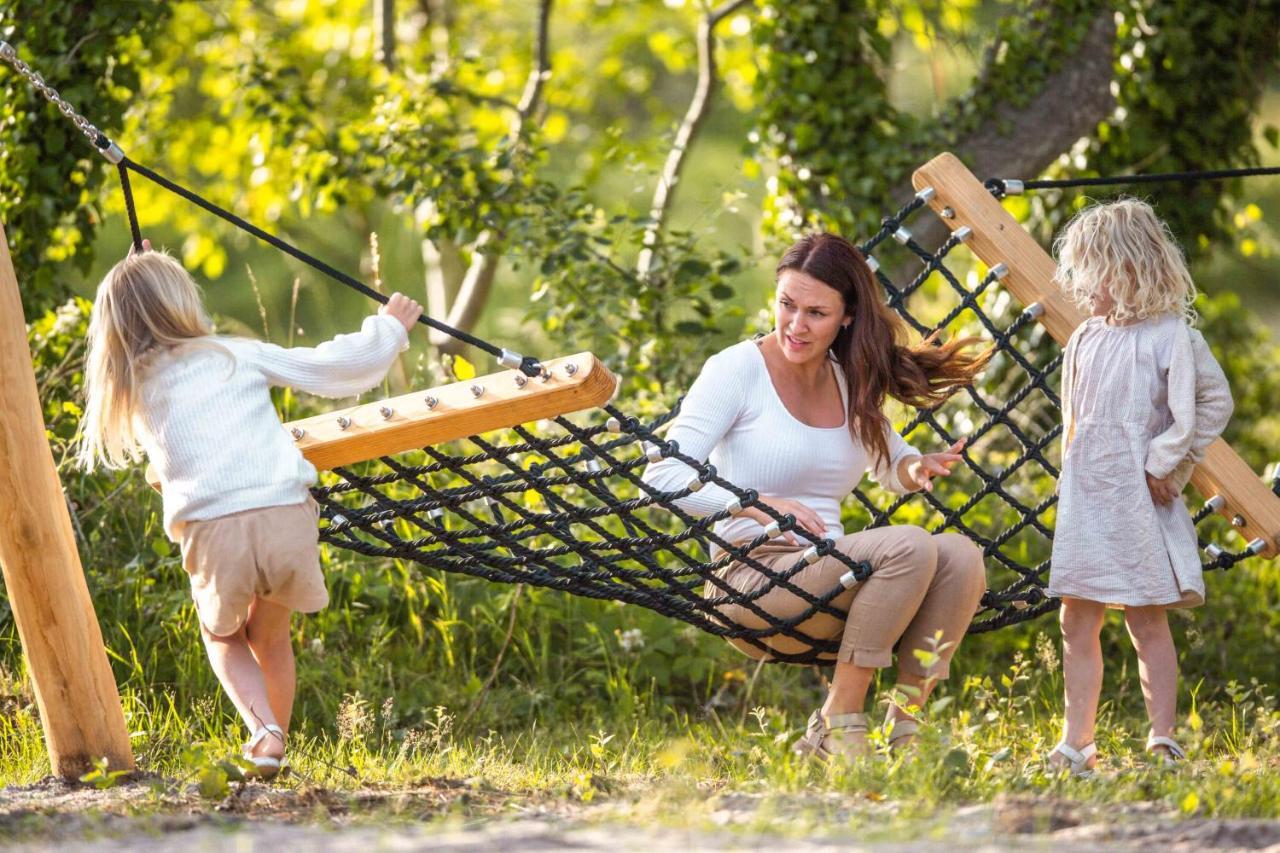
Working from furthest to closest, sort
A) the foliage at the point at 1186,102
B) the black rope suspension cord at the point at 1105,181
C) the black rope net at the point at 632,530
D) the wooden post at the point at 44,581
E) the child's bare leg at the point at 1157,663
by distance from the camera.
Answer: the foliage at the point at 1186,102 < the black rope suspension cord at the point at 1105,181 < the child's bare leg at the point at 1157,663 < the black rope net at the point at 632,530 < the wooden post at the point at 44,581

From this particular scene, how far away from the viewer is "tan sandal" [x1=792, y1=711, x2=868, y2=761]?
2551 mm

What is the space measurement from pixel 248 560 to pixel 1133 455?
153 cm

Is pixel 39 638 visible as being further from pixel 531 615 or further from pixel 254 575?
pixel 531 615

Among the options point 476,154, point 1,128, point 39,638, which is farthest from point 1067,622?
point 1,128

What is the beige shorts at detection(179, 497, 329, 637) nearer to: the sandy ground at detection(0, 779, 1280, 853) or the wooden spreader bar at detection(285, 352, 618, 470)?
the wooden spreader bar at detection(285, 352, 618, 470)

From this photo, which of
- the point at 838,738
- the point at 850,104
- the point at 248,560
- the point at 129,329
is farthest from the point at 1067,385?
the point at 850,104

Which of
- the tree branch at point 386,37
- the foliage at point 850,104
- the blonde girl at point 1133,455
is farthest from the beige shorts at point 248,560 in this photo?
the tree branch at point 386,37

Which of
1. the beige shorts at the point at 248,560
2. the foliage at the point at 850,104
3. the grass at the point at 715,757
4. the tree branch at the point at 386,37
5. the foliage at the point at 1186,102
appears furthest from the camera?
the tree branch at the point at 386,37

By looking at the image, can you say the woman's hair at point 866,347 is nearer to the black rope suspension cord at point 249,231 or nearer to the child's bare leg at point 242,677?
the black rope suspension cord at point 249,231

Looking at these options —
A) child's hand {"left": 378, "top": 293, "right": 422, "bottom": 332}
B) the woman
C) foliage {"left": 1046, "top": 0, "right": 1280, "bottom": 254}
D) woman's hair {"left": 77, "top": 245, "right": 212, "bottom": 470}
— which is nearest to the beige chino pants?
the woman

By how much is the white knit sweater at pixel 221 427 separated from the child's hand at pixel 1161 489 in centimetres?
143

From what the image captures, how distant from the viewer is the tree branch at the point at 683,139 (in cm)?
443

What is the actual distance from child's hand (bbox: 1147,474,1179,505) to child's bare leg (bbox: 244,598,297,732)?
1.53 m

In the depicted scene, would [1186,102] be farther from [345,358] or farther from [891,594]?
[345,358]
